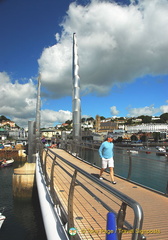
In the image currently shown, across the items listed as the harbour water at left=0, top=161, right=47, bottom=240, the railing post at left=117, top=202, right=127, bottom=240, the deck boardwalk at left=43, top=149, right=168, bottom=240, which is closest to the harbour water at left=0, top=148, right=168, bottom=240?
the harbour water at left=0, top=161, right=47, bottom=240

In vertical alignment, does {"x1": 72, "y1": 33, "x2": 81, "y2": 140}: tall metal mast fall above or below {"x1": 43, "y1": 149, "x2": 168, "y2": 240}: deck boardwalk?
above

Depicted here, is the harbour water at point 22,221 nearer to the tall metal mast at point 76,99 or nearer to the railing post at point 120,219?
the tall metal mast at point 76,99

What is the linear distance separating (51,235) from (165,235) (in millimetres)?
1945

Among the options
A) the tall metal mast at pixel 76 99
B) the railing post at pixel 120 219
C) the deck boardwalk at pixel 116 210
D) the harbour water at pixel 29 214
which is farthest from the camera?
the tall metal mast at pixel 76 99

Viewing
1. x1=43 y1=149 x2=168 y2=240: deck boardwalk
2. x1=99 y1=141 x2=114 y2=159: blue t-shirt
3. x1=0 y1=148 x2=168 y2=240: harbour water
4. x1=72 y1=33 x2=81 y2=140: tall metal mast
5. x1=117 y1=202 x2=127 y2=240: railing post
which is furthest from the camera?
x1=72 y1=33 x2=81 y2=140: tall metal mast

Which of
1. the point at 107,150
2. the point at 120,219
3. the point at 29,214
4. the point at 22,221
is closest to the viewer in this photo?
the point at 120,219

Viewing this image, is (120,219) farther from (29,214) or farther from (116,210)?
(29,214)

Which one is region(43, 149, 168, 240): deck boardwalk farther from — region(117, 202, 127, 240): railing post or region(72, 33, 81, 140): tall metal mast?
region(72, 33, 81, 140): tall metal mast

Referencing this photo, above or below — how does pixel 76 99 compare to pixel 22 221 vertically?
above

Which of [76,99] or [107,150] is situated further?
[76,99]

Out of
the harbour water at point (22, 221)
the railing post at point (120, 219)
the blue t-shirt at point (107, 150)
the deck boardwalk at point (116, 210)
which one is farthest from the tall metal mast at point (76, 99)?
the railing post at point (120, 219)

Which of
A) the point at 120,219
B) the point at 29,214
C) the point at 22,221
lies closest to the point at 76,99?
the point at 29,214

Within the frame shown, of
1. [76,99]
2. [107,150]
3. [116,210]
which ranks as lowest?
[116,210]

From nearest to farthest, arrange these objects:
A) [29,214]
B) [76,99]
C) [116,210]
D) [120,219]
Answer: [120,219] → [116,210] → [29,214] → [76,99]
